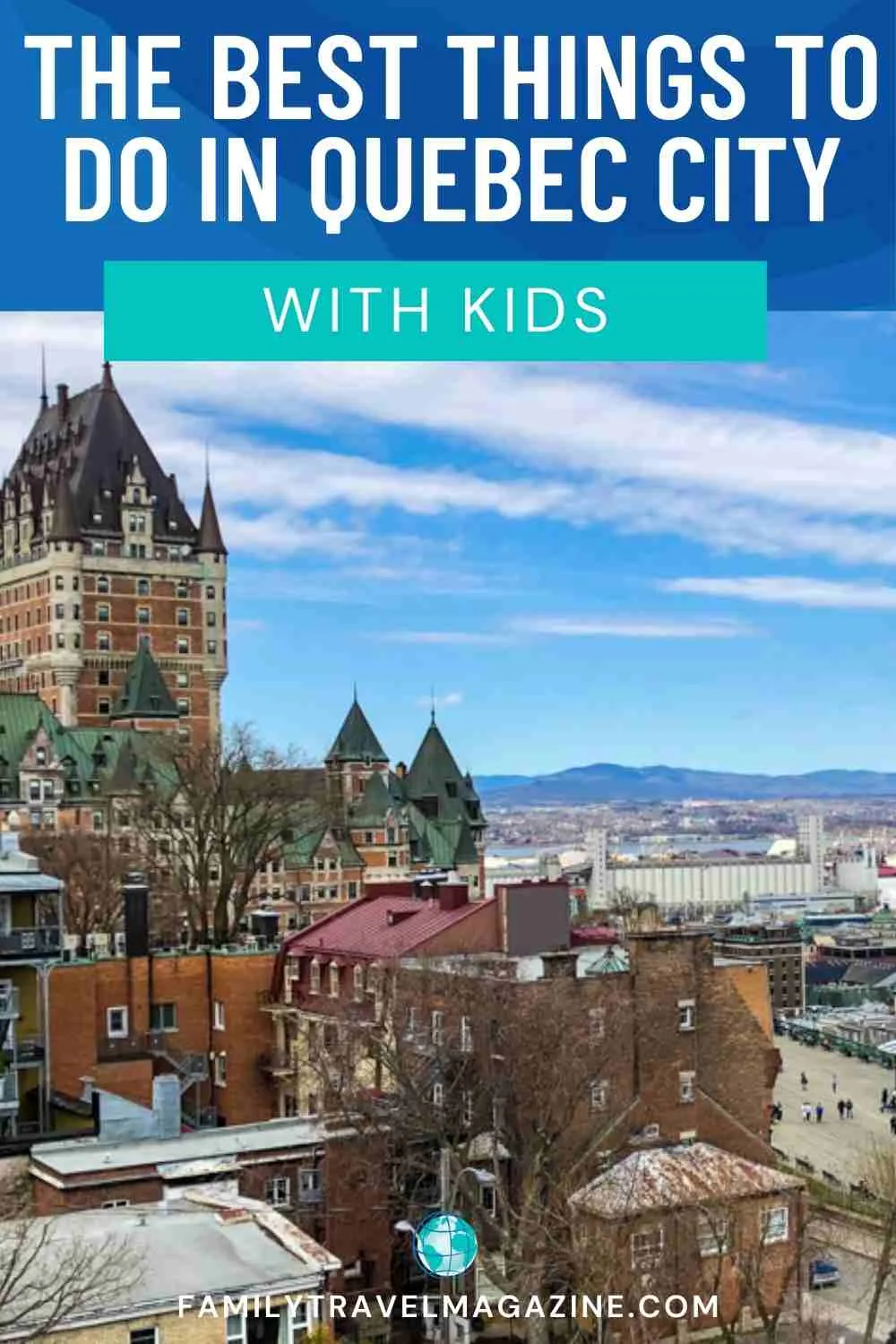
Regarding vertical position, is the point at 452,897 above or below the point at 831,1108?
above

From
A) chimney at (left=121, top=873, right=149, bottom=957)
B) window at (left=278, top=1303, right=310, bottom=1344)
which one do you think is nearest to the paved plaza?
chimney at (left=121, top=873, right=149, bottom=957)

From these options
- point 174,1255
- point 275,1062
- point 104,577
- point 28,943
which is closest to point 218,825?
point 275,1062

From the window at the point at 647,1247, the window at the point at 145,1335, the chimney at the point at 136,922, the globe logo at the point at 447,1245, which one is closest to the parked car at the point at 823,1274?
the window at the point at 647,1247

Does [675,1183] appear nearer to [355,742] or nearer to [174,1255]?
[174,1255]

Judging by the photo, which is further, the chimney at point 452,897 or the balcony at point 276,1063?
the balcony at point 276,1063

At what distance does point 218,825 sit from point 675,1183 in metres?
44.2

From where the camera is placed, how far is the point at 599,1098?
41.5 meters

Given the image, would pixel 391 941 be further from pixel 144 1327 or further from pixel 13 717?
pixel 13 717

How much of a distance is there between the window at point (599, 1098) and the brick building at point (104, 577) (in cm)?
10733

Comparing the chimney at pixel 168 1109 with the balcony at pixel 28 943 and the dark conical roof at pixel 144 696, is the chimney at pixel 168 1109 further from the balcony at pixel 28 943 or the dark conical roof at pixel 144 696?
the dark conical roof at pixel 144 696

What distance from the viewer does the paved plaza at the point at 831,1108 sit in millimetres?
86500

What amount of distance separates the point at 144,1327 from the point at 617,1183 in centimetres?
1319

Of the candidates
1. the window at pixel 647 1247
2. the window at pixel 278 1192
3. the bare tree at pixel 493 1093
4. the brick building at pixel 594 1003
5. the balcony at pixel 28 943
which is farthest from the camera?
the balcony at pixel 28 943

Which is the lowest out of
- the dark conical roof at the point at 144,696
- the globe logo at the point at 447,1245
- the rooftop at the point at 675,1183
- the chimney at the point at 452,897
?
the rooftop at the point at 675,1183
